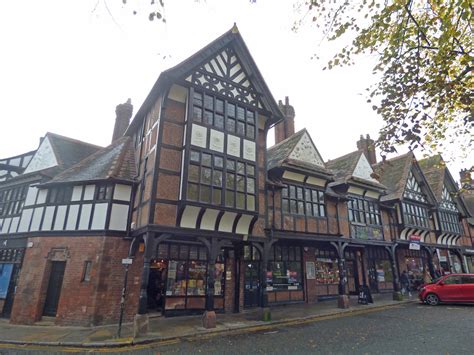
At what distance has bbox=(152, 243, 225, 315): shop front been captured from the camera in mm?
12274

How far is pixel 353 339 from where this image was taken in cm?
842

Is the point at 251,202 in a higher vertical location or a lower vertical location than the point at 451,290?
higher

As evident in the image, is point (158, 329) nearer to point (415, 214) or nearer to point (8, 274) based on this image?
point (8, 274)

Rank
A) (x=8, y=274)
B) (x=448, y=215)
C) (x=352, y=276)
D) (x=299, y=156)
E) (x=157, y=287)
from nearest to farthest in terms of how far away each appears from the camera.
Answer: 1. (x=157, y=287)
2. (x=8, y=274)
3. (x=299, y=156)
4. (x=352, y=276)
5. (x=448, y=215)

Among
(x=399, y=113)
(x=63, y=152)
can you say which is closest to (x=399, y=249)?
(x=399, y=113)

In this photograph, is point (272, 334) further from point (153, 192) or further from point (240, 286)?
point (153, 192)

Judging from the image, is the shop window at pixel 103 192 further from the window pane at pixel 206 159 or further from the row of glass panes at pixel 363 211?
the row of glass panes at pixel 363 211

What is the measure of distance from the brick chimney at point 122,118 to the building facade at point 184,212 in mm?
2439

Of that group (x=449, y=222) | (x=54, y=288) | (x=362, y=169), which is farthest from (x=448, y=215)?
(x=54, y=288)

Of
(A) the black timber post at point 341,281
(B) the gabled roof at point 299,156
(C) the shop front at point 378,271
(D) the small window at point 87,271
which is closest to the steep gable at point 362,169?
(B) the gabled roof at point 299,156

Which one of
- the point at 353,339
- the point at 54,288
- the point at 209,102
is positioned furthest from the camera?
the point at 209,102

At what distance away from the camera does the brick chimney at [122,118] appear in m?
19.2

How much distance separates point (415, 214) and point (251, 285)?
15.1m

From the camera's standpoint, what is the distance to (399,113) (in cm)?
645
